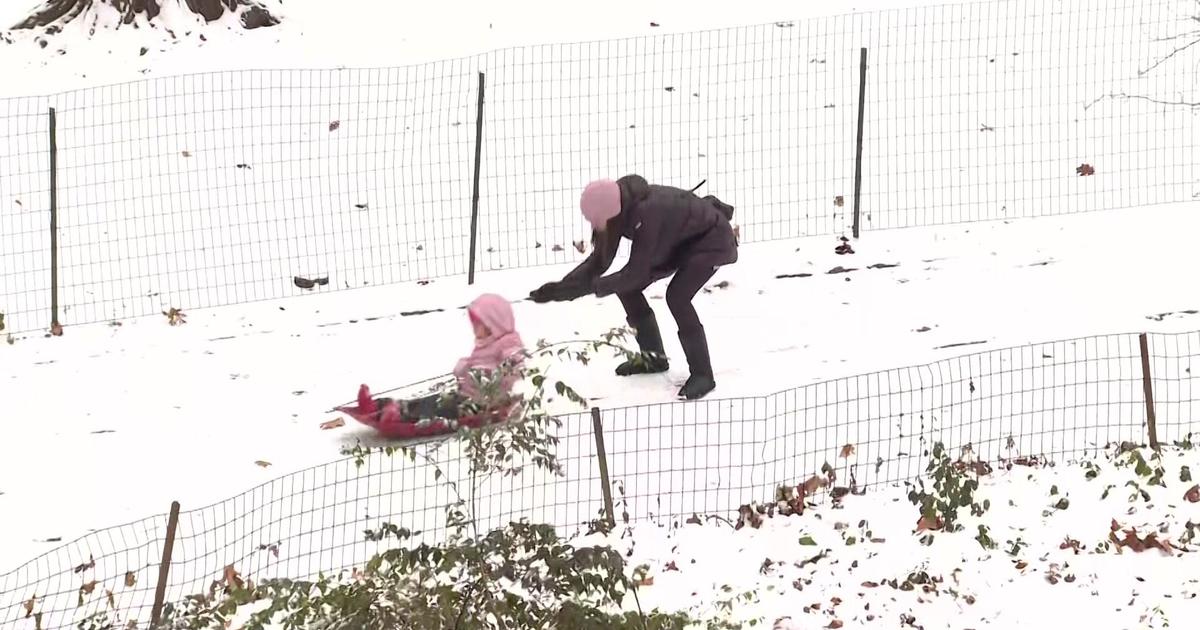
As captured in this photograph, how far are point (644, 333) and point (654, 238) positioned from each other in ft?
2.60

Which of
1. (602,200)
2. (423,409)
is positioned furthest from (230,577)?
(602,200)

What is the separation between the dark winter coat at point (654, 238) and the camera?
27.2ft

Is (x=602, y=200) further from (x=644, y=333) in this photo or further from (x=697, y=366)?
(x=697, y=366)

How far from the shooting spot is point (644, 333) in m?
8.91

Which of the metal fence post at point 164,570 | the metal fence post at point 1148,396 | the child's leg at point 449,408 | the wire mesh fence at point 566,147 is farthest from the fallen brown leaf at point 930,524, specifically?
the wire mesh fence at point 566,147

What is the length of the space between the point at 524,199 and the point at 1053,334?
442cm

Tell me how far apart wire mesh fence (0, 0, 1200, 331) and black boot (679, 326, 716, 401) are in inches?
103

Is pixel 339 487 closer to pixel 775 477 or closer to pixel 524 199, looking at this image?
pixel 775 477

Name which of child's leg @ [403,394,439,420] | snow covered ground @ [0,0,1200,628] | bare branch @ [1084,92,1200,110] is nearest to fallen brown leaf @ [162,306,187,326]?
snow covered ground @ [0,0,1200,628]

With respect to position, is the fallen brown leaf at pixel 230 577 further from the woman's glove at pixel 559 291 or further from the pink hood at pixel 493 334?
the woman's glove at pixel 559 291

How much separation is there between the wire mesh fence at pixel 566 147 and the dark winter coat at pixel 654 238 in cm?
258

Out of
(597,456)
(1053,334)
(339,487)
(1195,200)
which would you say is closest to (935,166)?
(1195,200)

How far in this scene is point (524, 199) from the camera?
11.8m

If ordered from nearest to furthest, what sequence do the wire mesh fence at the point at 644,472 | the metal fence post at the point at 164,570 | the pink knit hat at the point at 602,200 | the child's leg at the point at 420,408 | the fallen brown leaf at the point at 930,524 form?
the metal fence post at the point at 164,570 → the fallen brown leaf at the point at 930,524 → the wire mesh fence at the point at 644,472 → the pink knit hat at the point at 602,200 → the child's leg at the point at 420,408
